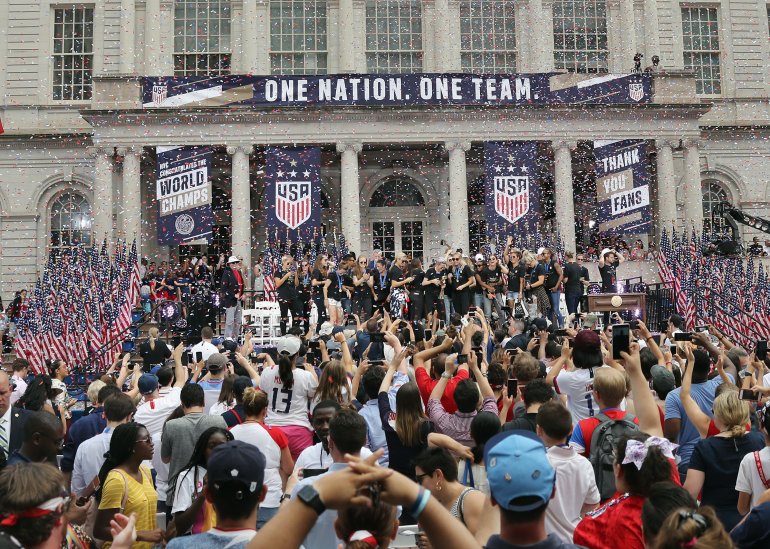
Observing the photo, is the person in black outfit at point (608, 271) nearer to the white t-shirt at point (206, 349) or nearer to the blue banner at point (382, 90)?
the blue banner at point (382, 90)

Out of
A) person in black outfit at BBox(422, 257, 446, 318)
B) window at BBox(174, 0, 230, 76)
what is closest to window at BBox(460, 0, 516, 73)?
window at BBox(174, 0, 230, 76)

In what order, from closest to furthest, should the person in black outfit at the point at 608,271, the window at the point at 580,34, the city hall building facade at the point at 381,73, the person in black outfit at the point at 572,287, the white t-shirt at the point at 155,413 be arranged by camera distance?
the white t-shirt at the point at 155,413 → the person in black outfit at the point at 572,287 → the person in black outfit at the point at 608,271 → the city hall building facade at the point at 381,73 → the window at the point at 580,34

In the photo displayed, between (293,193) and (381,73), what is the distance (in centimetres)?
788

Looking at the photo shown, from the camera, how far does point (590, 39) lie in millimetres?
35750

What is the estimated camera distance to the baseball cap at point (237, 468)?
3.70 meters

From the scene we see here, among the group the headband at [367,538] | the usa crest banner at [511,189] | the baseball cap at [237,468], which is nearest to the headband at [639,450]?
the headband at [367,538]

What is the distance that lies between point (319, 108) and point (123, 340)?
11.8 m

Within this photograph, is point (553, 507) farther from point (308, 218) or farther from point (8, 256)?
point (8, 256)

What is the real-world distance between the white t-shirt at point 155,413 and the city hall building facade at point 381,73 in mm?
23075

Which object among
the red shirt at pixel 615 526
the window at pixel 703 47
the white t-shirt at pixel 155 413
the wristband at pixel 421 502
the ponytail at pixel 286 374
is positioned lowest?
the red shirt at pixel 615 526

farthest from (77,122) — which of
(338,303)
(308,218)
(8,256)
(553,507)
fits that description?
(553,507)

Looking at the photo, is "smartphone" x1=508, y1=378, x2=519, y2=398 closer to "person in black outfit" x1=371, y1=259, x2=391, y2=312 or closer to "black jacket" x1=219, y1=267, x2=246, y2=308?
"person in black outfit" x1=371, y1=259, x2=391, y2=312

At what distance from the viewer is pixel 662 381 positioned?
767 cm

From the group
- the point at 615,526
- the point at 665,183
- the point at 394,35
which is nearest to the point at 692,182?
the point at 665,183
